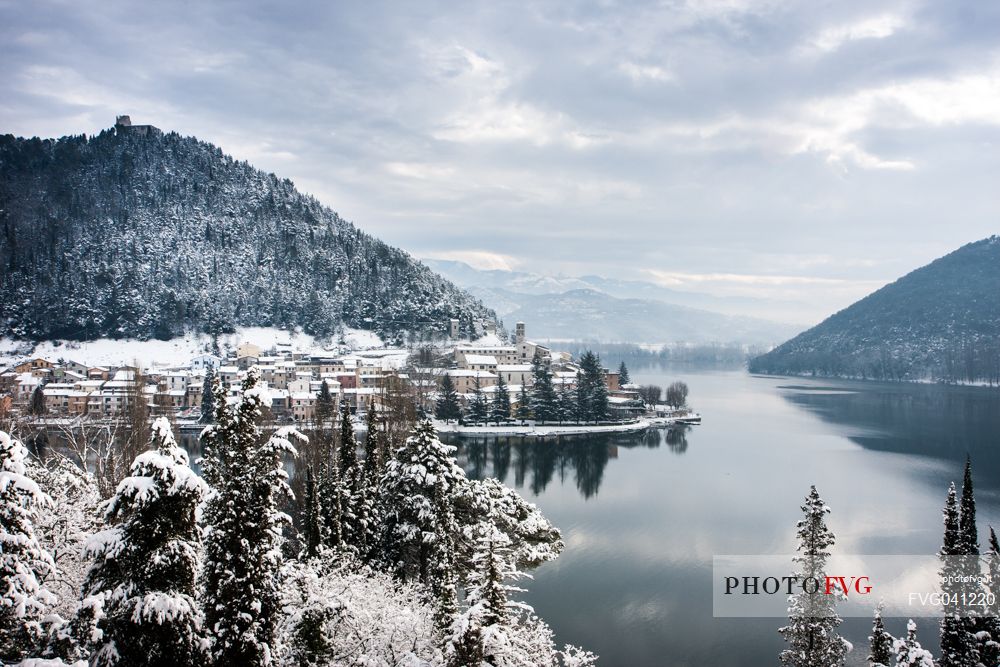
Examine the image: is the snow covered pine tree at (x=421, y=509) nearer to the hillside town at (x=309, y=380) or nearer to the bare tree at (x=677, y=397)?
the hillside town at (x=309, y=380)

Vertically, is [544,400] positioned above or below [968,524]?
below

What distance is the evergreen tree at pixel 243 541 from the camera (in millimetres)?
7480

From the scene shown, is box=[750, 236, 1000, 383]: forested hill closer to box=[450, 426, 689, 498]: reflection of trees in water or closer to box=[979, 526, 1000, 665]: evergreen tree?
box=[450, 426, 689, 498]: reflection of trees in water

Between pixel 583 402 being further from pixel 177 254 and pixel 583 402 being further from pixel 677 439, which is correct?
pixel 177 254

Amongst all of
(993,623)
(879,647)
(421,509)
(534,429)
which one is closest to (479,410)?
(534,429)

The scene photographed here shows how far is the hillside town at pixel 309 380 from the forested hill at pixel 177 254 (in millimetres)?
13013

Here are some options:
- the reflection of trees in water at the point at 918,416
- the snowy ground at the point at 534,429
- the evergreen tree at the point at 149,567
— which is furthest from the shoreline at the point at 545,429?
the evergreen tree at the point at 149,567

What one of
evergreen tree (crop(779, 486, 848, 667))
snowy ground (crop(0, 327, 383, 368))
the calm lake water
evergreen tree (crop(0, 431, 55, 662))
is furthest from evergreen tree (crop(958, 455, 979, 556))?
snowy ground (crop(0, 327, 383, 368))

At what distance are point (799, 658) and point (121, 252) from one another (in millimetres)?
103486

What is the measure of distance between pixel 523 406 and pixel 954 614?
39853 mm

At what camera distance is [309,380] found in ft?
183

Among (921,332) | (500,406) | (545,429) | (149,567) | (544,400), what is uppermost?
(921,332)

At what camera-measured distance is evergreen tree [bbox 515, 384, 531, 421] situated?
4997 cm

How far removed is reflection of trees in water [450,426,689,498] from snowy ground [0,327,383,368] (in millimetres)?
39172
